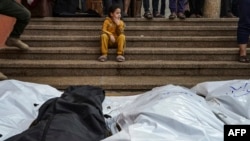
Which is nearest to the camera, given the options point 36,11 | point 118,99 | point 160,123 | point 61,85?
point 160,123

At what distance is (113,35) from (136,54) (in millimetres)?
349

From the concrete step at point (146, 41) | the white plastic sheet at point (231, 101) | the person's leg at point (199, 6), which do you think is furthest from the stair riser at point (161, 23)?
the white plastic sheet at point (231, 101)

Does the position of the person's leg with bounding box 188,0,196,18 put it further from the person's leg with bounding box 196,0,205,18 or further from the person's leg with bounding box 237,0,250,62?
the person's leg with bounding box 237,0,250,62

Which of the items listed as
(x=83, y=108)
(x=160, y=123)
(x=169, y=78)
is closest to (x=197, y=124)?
(x=160, y=123)

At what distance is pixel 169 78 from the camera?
3.47 m

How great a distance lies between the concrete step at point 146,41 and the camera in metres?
4.00

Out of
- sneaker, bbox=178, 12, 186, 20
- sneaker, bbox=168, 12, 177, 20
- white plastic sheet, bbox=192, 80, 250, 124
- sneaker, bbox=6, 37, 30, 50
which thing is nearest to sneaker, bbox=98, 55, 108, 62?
sneaker, bbox=6, 37, 30, 50

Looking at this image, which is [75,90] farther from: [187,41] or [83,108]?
[187,41]

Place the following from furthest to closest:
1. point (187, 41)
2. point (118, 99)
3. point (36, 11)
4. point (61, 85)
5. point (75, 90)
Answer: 1. point (36, 11)
2. point (187, 41)
3. point (61, 85)
4. point (118, 99)
5. point (75, 90)

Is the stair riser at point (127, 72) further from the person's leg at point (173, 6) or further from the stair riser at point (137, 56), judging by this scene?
the person's leg at point (173, 6)

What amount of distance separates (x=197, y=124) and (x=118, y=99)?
3.46 ft

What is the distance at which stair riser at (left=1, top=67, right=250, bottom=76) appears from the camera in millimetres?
3572

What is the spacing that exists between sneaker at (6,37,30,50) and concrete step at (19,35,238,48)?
0.26 meters

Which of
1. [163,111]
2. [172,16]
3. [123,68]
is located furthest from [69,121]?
[172,16]
